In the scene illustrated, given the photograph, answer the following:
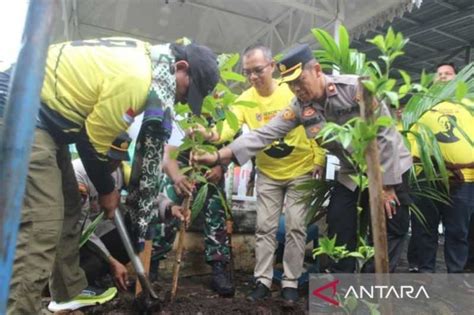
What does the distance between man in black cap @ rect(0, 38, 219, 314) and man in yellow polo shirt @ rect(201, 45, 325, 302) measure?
3.12ft

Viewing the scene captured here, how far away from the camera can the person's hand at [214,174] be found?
2.59m

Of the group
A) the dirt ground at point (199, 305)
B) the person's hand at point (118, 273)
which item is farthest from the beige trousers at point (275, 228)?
the person's hand at point (118, 273)

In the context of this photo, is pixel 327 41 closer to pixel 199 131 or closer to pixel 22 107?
pixel 199 131

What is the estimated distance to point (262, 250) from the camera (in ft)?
9.27

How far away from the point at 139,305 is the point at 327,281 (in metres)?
1.00

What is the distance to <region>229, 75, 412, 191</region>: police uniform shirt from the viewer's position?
1927mm

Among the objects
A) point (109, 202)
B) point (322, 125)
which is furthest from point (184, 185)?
point (322, 125)

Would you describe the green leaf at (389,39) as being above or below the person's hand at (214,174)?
above

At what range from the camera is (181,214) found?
2.45 meters

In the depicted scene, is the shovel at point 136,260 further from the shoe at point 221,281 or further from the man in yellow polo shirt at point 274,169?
the man in yellow polo shirt at point 274,169

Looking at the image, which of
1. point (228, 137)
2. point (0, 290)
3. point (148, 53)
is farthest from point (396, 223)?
point (0, 290)

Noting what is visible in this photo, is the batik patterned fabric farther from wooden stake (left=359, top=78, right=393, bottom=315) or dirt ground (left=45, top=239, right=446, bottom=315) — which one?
wooden stake (left=359, top=78, right=393, bottom=315)

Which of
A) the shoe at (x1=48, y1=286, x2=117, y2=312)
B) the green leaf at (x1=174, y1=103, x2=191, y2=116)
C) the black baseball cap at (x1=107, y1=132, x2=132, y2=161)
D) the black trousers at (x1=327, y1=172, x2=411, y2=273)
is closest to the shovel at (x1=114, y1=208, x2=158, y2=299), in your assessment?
the shoe at (x1=48, y1=286, x2=117, y2=312)

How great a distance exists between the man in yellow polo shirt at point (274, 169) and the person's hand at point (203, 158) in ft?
1.59
